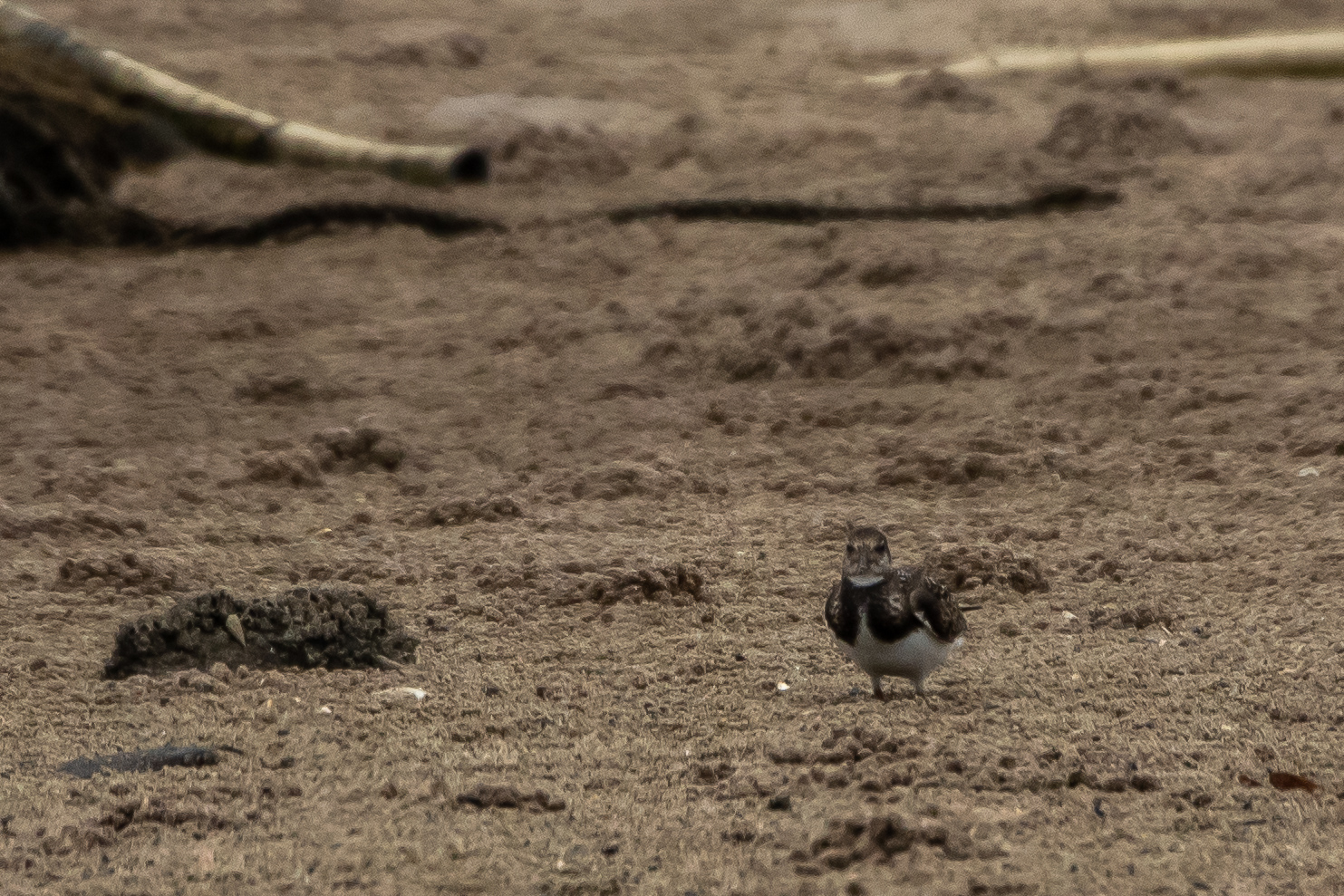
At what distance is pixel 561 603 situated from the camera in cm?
480

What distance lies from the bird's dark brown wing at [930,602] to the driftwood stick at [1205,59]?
6.88 metres

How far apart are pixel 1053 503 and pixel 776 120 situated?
4619 mm

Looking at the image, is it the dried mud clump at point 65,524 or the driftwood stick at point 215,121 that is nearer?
the dried mud clump at point 65,524

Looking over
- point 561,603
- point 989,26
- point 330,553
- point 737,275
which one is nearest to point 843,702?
point 561,603

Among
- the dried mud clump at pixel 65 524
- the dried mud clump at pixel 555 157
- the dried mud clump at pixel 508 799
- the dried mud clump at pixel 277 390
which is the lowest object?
the dried mud clump at pixel 65 524

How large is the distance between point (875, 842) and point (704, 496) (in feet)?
8.39

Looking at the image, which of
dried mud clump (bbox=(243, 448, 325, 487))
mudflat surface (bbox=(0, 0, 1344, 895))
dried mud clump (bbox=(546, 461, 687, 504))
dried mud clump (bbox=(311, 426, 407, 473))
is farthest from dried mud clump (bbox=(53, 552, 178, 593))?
dried mud clump (bbox=(546, 461, 687, 504))

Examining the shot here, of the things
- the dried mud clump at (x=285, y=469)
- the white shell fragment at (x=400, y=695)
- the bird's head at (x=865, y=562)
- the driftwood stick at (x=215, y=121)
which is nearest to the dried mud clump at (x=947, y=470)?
the bird's head at (x=865, y=562)

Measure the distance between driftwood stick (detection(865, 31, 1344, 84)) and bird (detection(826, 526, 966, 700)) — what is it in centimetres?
692

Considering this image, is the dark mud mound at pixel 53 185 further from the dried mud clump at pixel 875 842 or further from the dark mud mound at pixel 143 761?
the dried mud clump at pixel 875 842

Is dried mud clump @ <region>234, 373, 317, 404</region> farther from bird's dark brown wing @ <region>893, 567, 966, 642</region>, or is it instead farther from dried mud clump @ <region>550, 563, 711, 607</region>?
bird's dark brown wing @ <region>893, 567, 966, 642</region>

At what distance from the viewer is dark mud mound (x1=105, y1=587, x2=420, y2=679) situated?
4289 mm

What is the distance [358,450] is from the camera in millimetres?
5977

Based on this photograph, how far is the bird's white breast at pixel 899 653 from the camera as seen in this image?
12.6 ft
